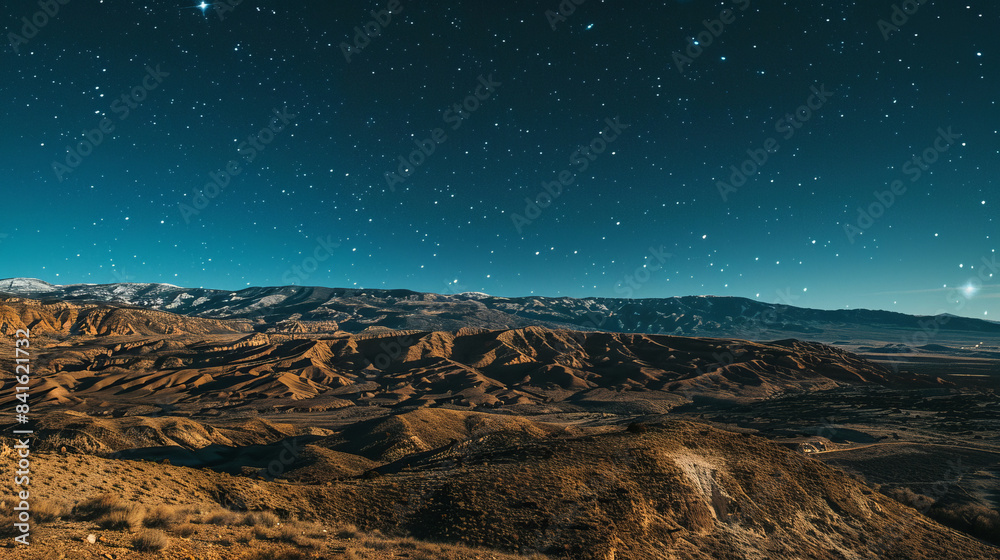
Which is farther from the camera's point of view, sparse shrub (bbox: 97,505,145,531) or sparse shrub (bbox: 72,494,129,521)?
sparse shrub (bbox: 72,494,129,521)

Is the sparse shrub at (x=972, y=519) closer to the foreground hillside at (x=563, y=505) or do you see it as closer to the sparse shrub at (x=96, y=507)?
the foreground hillside at (x=563, y=505)

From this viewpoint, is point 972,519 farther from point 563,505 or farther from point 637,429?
point 563,505

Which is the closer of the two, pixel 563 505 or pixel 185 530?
pixel 185 530

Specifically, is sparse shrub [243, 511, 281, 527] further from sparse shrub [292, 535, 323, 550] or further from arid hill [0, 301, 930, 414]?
arid hill [0, 301, 930, 414]

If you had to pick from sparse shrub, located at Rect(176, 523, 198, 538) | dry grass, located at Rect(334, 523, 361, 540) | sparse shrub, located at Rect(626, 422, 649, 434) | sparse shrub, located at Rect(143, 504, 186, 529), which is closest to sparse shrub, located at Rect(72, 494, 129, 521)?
sparse shrub, located at Rect(143, 504, 186, 529)

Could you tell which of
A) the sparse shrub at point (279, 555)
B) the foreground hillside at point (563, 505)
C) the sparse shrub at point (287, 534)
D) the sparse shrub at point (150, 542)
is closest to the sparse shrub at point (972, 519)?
the foreground hillside at point (563, 505)

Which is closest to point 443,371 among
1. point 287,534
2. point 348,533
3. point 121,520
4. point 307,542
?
point 348,533

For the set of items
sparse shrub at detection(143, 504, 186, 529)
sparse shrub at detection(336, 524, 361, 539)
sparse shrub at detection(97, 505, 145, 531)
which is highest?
sparse shrub at detection(97, 505, 145, 531)

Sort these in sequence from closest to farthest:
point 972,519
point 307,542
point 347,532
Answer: point 307,542 < point 347,532 < point 972,519
